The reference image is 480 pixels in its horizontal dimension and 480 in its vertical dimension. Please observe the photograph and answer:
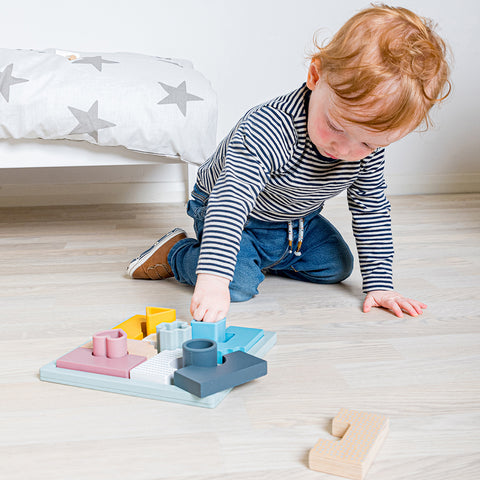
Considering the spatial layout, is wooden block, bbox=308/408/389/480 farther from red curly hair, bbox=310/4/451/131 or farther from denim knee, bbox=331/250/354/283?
denim knee, bbox=331/250/354/283

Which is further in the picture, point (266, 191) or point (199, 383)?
point (266, 191)

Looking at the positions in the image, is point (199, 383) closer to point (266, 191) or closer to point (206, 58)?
point (266, 191)

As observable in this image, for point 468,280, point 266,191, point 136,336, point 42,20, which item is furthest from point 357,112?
point 42,20

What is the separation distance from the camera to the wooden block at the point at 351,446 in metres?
0.52

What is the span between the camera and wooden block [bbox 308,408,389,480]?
20.3 inches

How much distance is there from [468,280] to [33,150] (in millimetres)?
937

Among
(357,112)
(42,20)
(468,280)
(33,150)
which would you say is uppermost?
(42,20)

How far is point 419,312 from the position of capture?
92 centimetres

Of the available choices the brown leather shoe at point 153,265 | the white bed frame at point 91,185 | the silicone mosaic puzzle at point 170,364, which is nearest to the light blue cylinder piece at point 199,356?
the silicone mosaic puzzle at point 170,364

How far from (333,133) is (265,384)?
1.13 feet

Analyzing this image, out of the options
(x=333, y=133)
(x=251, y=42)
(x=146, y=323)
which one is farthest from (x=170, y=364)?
(x=251, y=42)

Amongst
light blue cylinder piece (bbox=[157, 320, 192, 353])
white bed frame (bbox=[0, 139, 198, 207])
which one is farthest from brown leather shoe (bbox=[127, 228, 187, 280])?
white bed frame (bbox=[0, 139, 198, 207])

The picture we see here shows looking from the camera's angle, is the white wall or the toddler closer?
the toddler

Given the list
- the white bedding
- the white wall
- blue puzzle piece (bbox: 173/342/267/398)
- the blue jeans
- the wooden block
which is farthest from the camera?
the white wall
